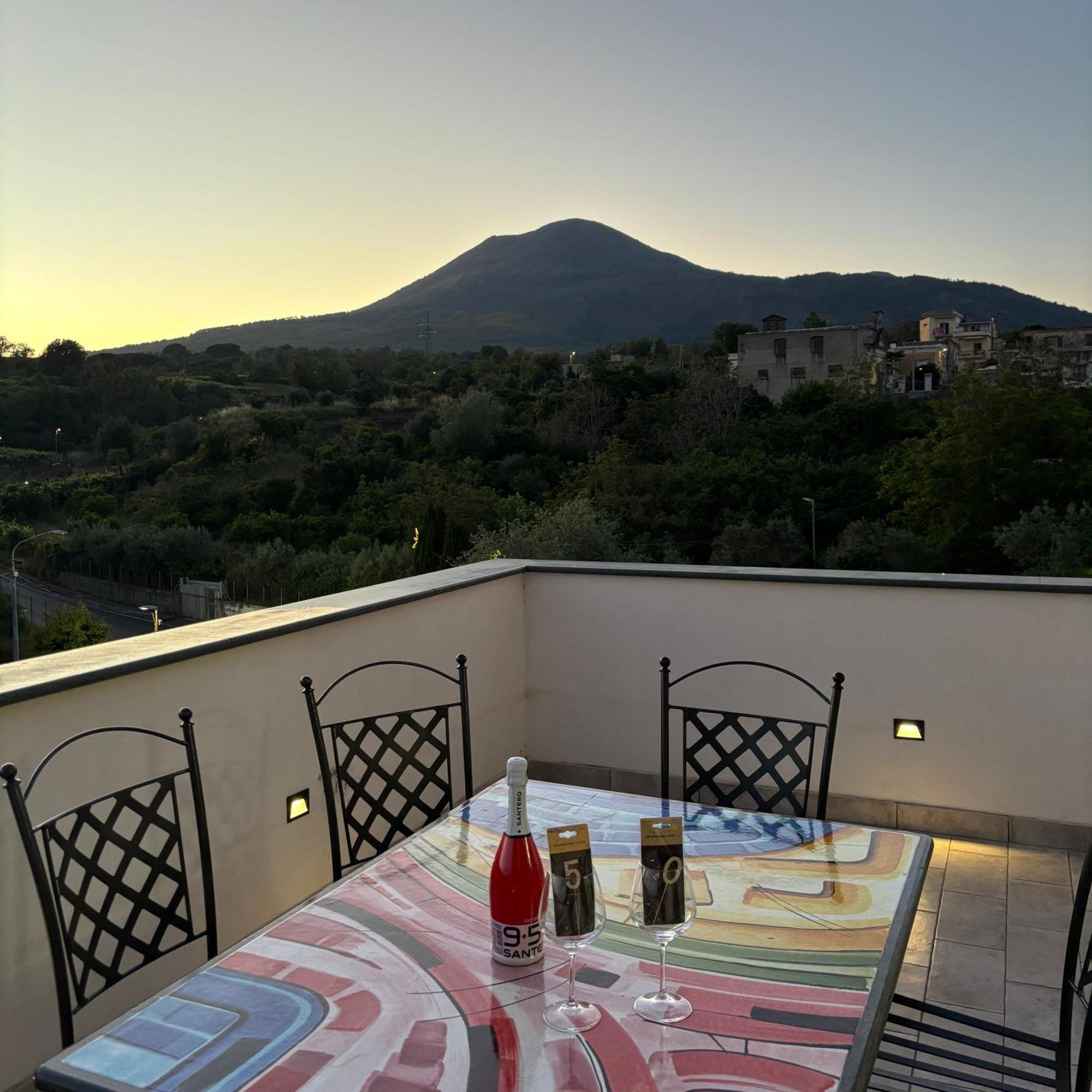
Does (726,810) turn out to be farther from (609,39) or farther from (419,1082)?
(609,39)

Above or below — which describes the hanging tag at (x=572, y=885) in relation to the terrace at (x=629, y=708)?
above

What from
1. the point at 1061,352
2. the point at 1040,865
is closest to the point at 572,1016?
the point at 1040,865

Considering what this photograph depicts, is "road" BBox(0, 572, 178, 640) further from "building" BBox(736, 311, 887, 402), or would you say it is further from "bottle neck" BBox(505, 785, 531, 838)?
"building" BBox(736, 311, 887, 402)

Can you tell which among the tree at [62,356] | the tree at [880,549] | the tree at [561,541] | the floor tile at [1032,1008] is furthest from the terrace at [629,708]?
the tree at [880,549]

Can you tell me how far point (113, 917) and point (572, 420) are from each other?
2359 cm

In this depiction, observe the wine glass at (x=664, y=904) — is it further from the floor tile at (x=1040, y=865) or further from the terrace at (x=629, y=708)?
the floor tile at (x=1040, y=865)

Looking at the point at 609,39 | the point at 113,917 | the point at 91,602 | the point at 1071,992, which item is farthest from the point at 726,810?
the point at 91,602

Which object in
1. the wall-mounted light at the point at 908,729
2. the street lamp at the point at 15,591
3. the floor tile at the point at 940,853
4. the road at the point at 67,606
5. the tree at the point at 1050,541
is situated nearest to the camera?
the floor tile at the point at 940,853

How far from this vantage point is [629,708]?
3.66m

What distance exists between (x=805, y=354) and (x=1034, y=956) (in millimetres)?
24857

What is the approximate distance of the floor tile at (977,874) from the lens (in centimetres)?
287

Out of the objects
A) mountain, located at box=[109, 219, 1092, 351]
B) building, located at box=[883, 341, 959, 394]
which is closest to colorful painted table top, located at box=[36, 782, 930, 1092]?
mountain, located at box=[109, 219, 1092, 351]

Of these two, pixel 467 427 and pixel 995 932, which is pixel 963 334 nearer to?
pixel 467 427

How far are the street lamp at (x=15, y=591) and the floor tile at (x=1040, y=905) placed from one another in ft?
29.0
